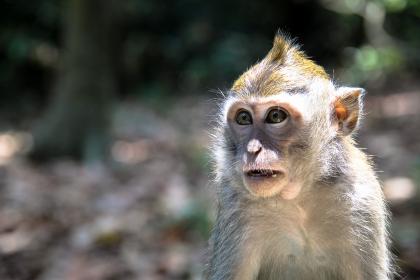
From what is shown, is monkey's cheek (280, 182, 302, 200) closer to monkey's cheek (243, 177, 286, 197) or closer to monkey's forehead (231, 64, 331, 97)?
monkey's cheek (243, 177, 286, 197)

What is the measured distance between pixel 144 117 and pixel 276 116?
977cm

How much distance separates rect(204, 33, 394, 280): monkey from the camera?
3941 millimetres

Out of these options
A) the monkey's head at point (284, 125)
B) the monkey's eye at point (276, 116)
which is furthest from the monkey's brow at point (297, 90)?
the monkey's eye at point (276, 116)

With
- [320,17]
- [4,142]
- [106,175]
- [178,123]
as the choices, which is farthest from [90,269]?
[320,17]

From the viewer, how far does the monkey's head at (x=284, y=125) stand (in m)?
3.79

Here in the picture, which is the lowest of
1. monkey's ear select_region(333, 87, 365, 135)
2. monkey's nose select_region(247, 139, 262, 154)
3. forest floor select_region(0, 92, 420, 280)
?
forest floor select_region(0, 92, 420, 280)

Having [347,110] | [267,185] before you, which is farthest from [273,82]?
[267,185]

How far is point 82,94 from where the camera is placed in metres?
10.2

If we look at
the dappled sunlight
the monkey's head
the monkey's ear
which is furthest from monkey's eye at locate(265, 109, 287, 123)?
the dappled sunlight

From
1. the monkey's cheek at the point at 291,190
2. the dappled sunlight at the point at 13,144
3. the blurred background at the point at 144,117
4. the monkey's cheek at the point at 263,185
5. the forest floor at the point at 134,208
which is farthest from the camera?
the dappled sunlight at the point at 13,144

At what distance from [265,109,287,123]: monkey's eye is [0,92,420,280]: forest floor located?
0.79 meters

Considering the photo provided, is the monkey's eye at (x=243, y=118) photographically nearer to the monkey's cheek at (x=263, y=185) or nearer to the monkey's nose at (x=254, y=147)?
the monkey's nose at (x=254, y=147)

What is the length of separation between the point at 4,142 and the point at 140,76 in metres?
5.29

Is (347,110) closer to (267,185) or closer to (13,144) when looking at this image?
(267,185)
